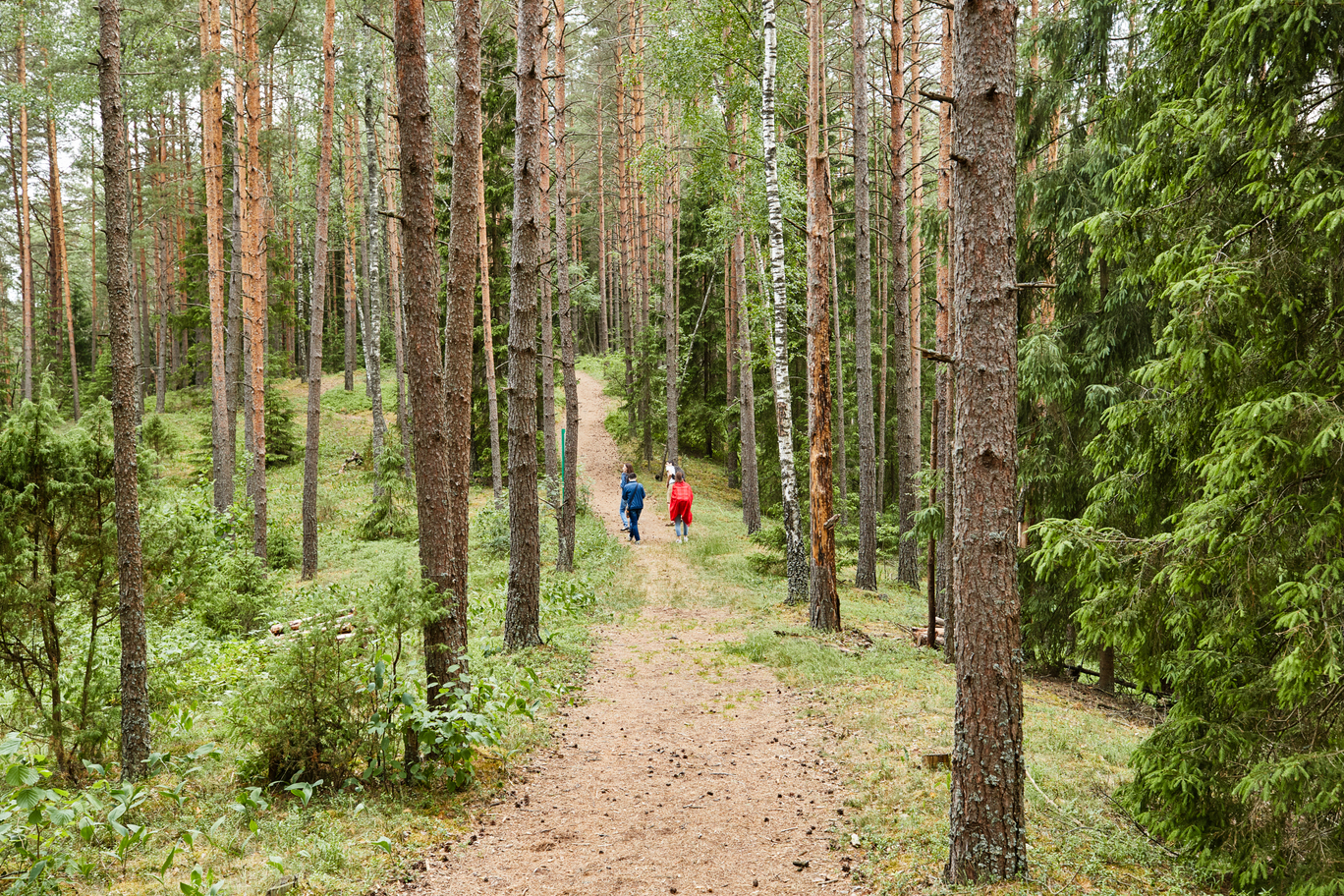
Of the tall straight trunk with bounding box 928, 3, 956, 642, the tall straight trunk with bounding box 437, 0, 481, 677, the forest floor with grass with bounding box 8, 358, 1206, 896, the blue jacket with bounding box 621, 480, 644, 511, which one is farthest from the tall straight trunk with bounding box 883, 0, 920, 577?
the tall straight trunk with bounding box 437, 0, 481, 677

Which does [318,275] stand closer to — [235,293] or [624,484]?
[235,293]

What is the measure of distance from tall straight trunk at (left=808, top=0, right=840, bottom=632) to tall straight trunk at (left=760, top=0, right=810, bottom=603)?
0.57 m

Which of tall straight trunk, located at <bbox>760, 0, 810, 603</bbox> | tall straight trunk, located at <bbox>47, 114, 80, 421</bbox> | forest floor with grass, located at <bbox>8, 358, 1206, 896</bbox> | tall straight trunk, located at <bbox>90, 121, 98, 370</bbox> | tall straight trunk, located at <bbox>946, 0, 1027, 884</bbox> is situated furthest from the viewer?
tall straight trunk, located at <bbox>90, 121, 98, 370</bbox>

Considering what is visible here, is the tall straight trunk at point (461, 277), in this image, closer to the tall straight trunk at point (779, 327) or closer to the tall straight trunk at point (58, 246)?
the tall straight trunk at point (779, 327)

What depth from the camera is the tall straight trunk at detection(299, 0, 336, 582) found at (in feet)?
44.4

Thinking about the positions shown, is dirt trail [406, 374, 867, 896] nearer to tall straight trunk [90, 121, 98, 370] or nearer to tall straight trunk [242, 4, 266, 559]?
tall straight trunk [242, 4, 266, 559]

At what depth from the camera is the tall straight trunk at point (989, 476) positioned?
13.1 ft

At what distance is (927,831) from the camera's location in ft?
15.5

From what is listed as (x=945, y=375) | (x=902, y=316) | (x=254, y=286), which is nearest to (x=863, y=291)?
(x=902, y=316)

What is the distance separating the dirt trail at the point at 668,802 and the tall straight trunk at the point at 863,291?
222 inches

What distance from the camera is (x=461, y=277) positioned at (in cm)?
648

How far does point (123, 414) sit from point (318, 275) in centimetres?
979

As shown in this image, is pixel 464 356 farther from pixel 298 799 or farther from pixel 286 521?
pixel 286 521

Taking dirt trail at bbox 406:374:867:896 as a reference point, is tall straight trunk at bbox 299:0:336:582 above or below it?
above
